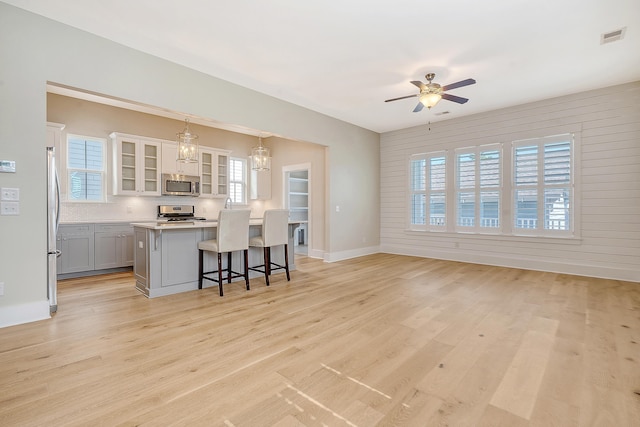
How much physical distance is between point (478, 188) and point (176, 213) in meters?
6.24

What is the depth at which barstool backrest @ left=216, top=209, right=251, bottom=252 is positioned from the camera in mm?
3883

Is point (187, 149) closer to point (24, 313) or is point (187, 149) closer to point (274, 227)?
point (274, 227)

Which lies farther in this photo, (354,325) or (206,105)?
(206,105)

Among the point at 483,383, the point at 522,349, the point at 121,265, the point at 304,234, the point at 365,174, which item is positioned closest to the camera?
the point at 483,383

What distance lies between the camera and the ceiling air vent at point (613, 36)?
3.25 meters

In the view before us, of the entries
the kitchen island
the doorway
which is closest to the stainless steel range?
the kitchen island

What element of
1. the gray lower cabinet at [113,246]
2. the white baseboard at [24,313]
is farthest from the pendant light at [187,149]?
the white baseboard at [24,313]

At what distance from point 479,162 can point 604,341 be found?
4180 mm

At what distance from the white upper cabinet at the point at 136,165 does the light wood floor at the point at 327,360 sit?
2.29m

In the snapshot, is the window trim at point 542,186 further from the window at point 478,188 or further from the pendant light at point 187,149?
the pendant light at point 187,149

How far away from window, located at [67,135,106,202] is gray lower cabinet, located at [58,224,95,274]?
763mm

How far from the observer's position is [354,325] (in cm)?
289

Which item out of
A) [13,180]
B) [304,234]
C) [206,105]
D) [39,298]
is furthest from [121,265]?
[304,234]

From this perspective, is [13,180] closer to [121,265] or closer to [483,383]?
[121,265]
